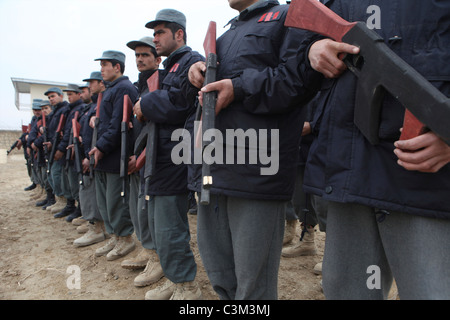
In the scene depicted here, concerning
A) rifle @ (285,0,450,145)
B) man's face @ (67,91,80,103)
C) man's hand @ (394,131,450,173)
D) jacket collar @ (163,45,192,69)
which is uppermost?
man's face @ (67,91,80,103)

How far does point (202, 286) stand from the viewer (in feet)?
9.05

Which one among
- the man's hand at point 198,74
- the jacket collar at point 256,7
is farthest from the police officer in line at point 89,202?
the jacket collar at point 256,7

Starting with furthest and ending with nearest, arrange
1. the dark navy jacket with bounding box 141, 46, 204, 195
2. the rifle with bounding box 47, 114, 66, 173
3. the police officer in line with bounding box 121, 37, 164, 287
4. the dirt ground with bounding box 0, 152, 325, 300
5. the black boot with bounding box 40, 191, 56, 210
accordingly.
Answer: the black boot with bounding box 40, 191, 56, 210, the rifle with bounding box 47, 114, 66, 173, the police officer in line with bounding box 121, 37, 164, 287, the dirt ground with bounding box 0, 152, 325, 300, the dark navy jacket with bounding box 141, 46, 204, 195

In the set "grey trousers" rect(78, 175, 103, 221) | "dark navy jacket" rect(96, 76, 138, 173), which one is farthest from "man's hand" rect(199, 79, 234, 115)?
"grey trousers" rect(78, 175, 103, 221)

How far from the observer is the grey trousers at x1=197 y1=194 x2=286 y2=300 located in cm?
145

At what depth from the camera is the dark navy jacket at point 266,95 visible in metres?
1.35

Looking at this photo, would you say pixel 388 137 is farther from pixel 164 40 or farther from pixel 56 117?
pixel 56 117

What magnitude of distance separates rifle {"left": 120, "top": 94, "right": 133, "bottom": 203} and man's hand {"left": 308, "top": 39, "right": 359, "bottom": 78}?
237 cm

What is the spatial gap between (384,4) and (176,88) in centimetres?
158

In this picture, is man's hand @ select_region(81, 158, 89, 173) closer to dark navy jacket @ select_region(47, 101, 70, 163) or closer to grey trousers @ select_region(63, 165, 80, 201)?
grey trousers @ select_region(63, 165, 80, 201)

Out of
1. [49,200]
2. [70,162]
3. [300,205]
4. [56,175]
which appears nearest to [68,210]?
[56,175]

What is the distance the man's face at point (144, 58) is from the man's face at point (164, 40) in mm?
599
